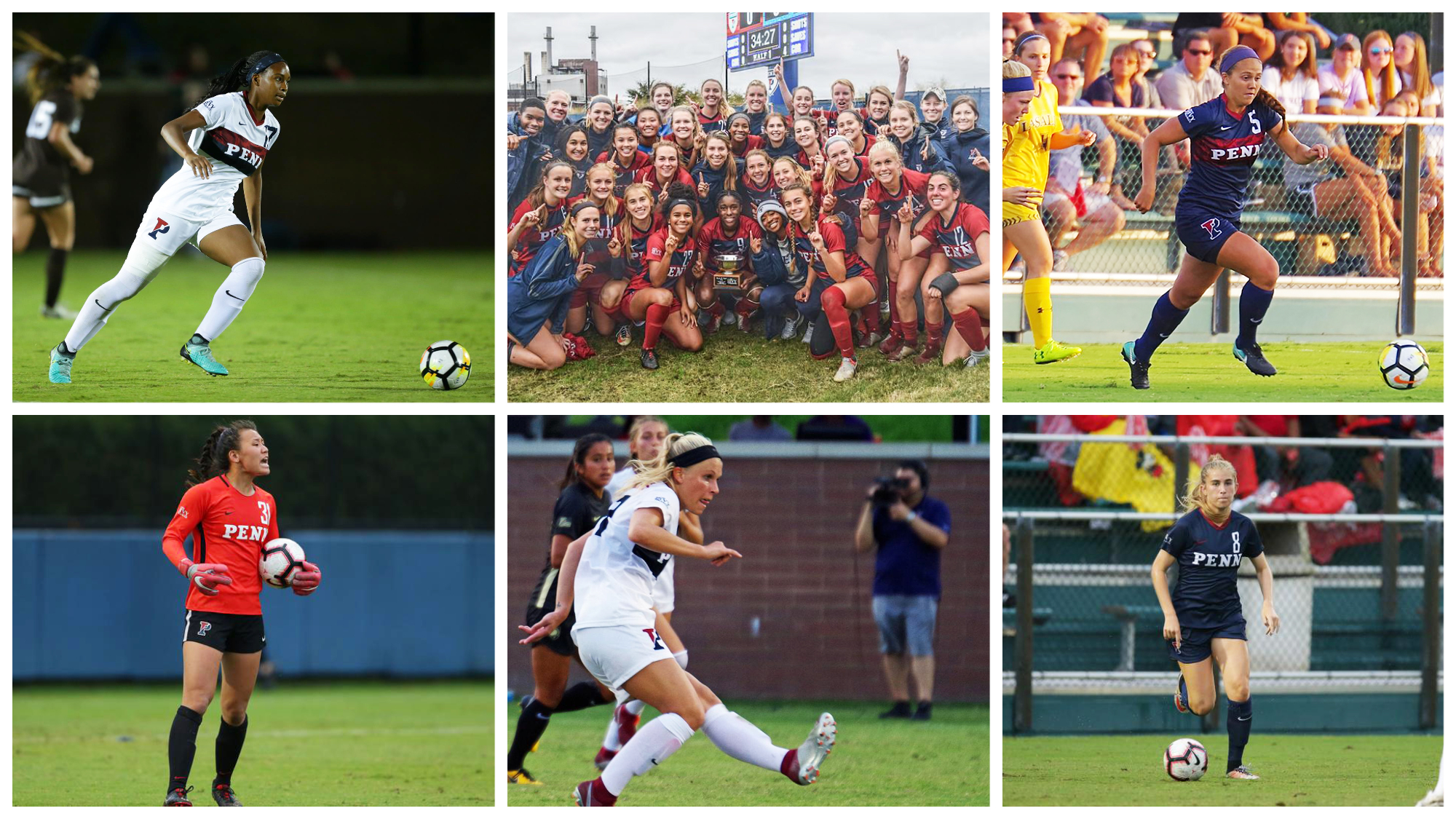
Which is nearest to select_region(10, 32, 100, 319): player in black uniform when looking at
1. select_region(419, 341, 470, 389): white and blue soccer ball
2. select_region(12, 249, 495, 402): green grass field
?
select_region(12, 249, 495, 402): green grass field

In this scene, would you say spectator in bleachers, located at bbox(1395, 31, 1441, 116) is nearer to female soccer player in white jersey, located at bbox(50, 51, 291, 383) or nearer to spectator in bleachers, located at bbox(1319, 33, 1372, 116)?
spectator in bleachers, located at bbox(1319, 33, 1372, 116)

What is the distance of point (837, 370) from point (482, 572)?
26.5 feet

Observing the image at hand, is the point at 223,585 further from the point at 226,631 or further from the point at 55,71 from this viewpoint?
the point at 55,71

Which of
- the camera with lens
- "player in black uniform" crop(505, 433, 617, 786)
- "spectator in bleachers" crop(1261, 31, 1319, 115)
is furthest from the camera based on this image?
the camera with lens

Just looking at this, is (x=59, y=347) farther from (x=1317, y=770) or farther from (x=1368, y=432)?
(x=1368, y=432)

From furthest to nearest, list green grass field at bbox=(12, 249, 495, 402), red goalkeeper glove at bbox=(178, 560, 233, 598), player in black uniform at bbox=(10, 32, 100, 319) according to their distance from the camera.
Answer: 1. player in black uniform at bbox=(10, 32, 100, 319)
2. green grass field at bbox=(12, 249, 495, 402)
3. red goalkeeper glove at bbox=(178, 560, 233, 598)

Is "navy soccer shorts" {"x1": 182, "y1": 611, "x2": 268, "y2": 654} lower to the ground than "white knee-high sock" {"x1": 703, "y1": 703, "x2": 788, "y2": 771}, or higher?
higher

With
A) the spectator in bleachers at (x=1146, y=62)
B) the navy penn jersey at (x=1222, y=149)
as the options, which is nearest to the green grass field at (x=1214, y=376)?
the navy penn jersey at (x=1222, y=149)

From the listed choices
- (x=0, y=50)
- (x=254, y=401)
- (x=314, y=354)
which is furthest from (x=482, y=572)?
(x=0, y=50)

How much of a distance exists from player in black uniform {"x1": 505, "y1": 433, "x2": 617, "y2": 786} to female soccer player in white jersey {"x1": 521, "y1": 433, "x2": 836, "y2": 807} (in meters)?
0.61

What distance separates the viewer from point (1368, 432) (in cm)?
999

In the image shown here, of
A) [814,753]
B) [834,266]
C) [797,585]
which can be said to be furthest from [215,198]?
[797,585]

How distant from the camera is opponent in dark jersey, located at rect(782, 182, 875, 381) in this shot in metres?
6.57

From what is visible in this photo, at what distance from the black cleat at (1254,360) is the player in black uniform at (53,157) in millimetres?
7017
